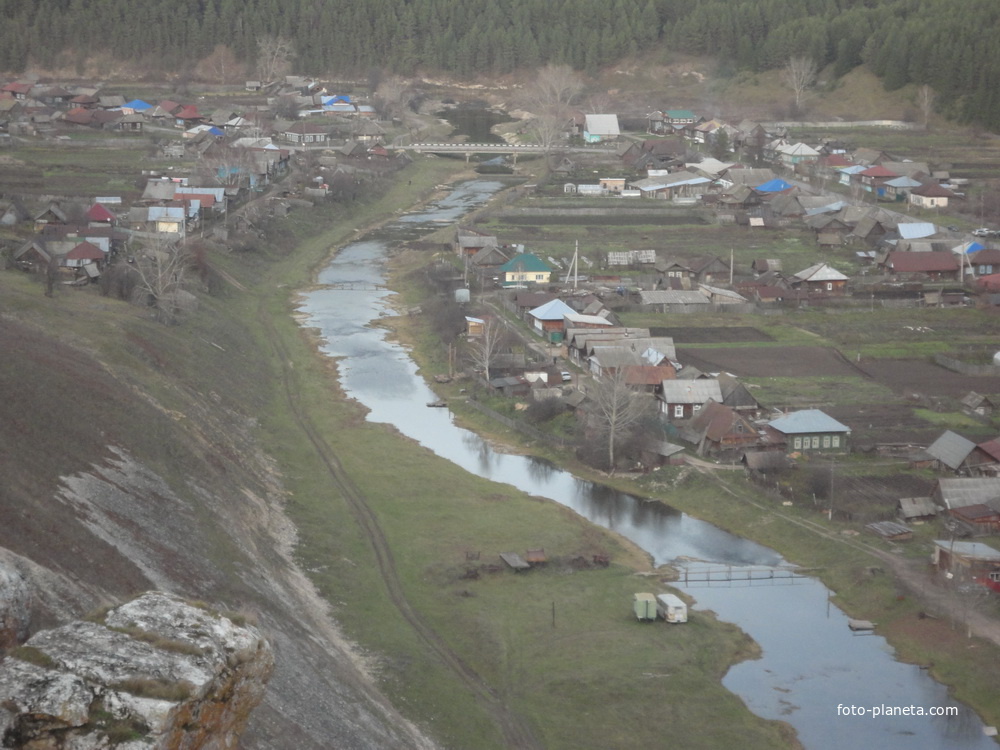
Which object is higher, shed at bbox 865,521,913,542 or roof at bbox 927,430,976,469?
roof at bbox 927,430,976,469

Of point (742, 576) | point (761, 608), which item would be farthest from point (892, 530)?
point (761, 608)

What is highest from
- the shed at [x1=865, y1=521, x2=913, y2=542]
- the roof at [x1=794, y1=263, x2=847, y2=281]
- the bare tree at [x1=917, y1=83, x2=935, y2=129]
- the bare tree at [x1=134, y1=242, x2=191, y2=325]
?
the bare tree at [x1=917, y1=83, x2=935, y2=129]

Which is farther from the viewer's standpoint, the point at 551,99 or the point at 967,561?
the point at 551,99

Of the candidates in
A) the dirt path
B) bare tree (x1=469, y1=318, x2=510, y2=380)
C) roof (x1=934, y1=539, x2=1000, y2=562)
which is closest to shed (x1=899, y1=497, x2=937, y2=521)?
roof (x1=934, y1=539, x2=1000, y2=562)

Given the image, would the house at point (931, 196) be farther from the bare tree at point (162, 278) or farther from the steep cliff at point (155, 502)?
the steep cliff at point (155, 502)

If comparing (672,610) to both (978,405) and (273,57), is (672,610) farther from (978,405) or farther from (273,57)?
(273,57)

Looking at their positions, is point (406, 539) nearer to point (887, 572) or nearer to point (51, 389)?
point (51, 389)

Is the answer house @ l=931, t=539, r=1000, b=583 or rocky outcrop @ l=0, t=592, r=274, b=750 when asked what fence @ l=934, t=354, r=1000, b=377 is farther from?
rocky outcrop @ l=0, t=592, r=274, b=750

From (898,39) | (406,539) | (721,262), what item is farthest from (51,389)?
(898,39)
